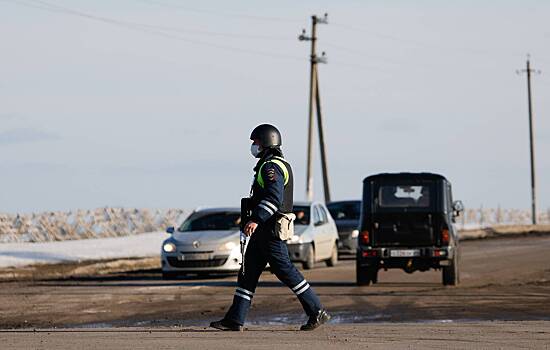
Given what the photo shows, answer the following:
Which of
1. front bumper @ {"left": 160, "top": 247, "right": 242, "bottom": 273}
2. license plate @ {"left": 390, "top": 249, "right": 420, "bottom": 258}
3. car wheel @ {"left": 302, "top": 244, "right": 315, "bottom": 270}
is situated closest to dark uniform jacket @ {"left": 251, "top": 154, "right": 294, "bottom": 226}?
license plate @ {"left": 390, "top": 249, "right": 420, "bottom": 258}

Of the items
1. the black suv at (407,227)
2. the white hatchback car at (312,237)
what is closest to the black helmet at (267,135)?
the black suv at (407,227)

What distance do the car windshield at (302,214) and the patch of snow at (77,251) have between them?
24.8 ft

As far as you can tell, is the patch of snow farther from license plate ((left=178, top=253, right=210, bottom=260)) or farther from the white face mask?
the white face mask

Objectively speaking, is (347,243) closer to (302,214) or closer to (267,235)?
(302,214)

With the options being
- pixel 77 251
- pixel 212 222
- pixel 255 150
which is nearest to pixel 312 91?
pixel 77 251

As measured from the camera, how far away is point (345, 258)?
39.8 metres

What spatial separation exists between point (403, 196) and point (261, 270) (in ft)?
38.3

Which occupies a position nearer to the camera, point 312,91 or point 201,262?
point 201,262

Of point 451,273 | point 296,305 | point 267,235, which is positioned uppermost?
point 267,235

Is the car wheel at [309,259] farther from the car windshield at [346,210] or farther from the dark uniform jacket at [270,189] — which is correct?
the dark uniform jacket at [270,189]

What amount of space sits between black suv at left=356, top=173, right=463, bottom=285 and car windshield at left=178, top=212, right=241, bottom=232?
4.69 meters

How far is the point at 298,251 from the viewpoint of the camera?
31.3 metres

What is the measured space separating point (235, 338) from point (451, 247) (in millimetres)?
12082

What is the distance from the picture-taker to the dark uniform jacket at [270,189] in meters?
14.4
